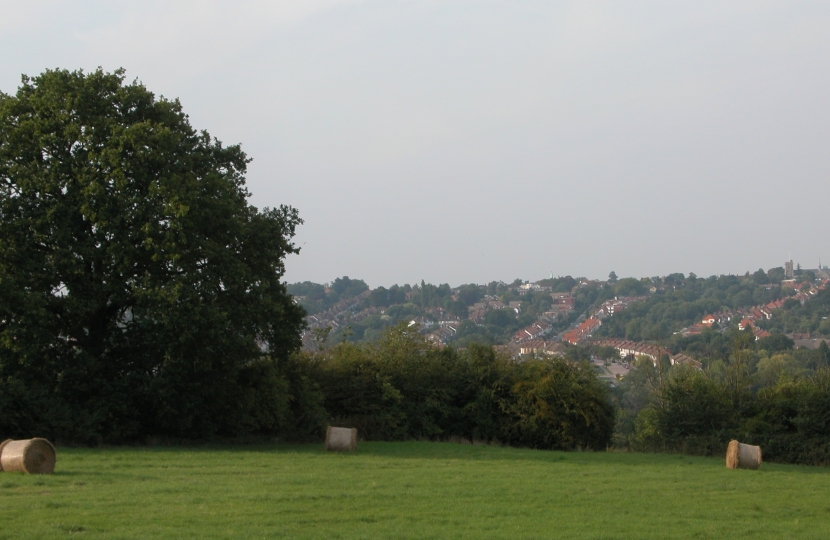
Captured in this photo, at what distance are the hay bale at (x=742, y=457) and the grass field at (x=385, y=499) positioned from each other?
782 millimetres

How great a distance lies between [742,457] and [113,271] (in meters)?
20.1

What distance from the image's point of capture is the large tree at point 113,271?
23.8 metres

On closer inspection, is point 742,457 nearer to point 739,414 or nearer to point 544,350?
point 739,414

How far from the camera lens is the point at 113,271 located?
2514cm

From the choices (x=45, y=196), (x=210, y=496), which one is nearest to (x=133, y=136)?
(x=45, y=196)

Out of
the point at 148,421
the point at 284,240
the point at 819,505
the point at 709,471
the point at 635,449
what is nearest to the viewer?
the point at 819,505

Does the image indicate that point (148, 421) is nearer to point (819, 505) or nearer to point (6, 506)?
point (6, 506)

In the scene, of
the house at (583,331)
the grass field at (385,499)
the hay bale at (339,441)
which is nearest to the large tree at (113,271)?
the grass field at (385,499)

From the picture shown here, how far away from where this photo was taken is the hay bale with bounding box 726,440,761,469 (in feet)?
81.4

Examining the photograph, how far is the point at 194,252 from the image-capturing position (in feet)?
82.6

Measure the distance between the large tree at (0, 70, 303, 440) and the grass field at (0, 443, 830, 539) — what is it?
2.51 metres

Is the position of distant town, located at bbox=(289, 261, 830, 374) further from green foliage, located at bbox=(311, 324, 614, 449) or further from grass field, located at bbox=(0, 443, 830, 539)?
grass field, located at bbox=(0, 443, 830, 539)

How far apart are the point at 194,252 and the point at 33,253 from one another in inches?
185

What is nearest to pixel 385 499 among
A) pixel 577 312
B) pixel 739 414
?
pixel 739 414
